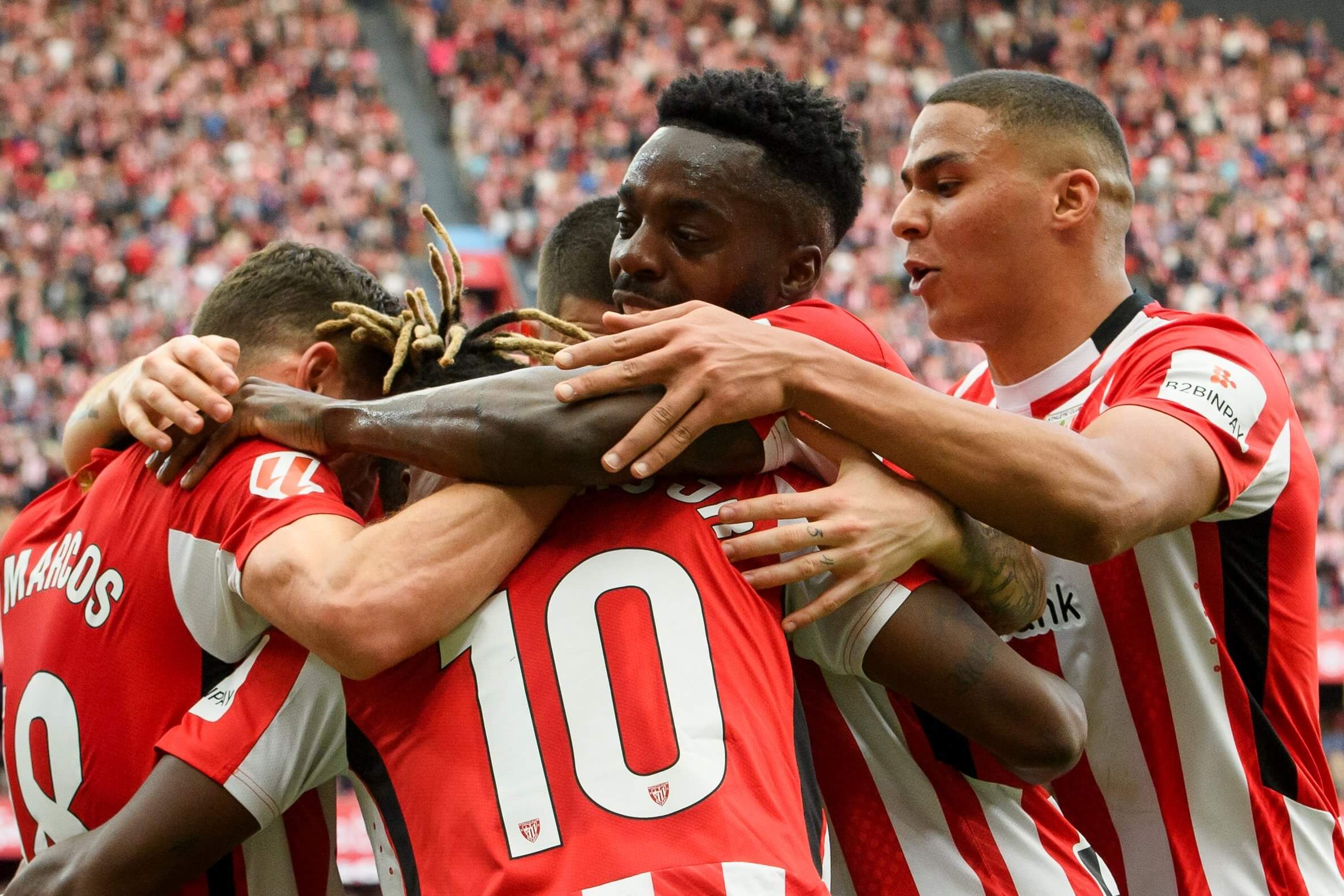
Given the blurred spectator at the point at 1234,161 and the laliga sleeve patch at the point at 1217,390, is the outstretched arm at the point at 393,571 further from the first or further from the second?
the blurred spectator at the point at 1234,161

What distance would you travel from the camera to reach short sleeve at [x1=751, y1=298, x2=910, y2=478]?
2805 millimetres

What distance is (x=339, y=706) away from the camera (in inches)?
110

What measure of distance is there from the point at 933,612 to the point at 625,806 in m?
0.71

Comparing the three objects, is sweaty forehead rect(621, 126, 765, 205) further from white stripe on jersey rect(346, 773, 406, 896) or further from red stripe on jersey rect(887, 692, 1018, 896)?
white stripe on jersey rect(346, 773, 406, 896)

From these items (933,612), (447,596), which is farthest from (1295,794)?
(447,596)

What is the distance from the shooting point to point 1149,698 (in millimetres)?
3369

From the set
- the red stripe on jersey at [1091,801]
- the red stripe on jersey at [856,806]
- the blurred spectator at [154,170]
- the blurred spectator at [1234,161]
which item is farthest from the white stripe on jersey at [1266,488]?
the blurred spectator at [1234,161]

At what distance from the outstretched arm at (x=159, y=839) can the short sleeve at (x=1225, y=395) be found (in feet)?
6.65

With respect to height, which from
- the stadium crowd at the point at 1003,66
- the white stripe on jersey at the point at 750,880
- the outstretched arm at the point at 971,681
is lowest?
the white stripe on jersey at the point at 750,880

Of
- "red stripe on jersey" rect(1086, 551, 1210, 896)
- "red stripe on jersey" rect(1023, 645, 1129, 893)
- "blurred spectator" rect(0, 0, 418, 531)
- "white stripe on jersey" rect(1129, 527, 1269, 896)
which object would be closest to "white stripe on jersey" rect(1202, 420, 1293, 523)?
"white stripe on jersey" rect(1129, 527, 1269, 896)

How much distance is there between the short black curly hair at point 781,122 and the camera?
3242mm

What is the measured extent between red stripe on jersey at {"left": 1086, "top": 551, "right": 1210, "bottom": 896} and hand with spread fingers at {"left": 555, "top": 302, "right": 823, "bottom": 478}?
111 centimetres

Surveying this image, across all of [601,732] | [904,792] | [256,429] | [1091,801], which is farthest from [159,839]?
[1091,801]

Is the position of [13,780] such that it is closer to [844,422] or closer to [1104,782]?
[844,422]
